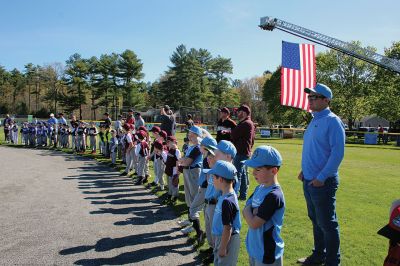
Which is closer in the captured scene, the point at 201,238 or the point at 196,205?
the point at 201,238

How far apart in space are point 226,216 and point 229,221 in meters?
0.06

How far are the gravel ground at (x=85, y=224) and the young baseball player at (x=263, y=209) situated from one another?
210 cm

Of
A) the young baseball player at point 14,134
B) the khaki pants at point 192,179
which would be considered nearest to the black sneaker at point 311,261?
the khaki pants at point 192,179

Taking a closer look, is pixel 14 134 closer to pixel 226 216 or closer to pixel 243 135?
pixel 243 135

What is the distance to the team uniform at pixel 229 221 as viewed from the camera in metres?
3.88

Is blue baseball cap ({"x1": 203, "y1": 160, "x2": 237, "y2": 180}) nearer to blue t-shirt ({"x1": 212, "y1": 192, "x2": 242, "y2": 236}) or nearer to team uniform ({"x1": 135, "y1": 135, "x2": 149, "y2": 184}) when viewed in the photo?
blue t-shirt ({"x1": 212, "y1": 192, "x2": 242, "y2": 236})

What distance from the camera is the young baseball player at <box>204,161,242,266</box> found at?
3881 mm

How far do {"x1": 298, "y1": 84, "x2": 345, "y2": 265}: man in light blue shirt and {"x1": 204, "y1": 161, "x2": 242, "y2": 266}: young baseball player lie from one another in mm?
1149

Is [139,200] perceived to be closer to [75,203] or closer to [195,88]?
[75,203]

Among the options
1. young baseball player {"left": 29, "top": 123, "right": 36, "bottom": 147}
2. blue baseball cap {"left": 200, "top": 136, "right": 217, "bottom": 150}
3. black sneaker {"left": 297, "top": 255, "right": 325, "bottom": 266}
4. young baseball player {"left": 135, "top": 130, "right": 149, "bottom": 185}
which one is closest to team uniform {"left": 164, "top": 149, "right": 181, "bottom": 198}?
blue baseball cap {"left": 200, "top": 136, "right": 217, "bottom": 150}

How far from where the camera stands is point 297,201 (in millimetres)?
8836

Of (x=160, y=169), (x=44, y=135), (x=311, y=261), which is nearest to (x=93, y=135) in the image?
(x=44, y=135)

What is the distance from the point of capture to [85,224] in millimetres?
7125

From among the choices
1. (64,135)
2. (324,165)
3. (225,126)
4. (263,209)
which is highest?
(225,126)
